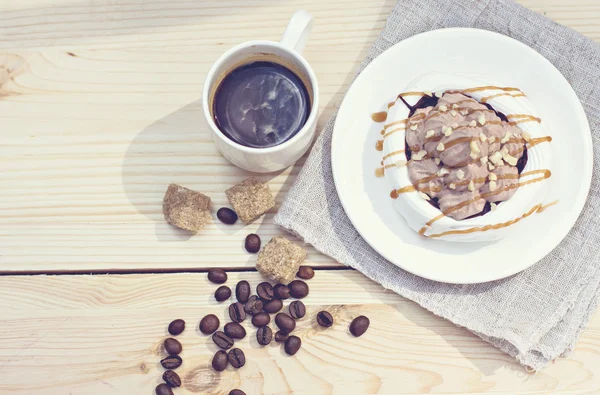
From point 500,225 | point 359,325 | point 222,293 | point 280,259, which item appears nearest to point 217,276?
point 222,293

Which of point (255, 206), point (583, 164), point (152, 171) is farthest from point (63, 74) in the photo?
point (583, 164)

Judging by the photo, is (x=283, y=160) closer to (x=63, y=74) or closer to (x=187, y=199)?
(x=187, y=199)

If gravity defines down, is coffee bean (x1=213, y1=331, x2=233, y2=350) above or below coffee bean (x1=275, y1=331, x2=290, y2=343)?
below

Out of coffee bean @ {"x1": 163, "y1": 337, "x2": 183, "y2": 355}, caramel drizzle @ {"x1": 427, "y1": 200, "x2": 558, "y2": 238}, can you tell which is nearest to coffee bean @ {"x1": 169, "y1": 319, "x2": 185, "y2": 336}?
coffee bean @ {"x1": 163, "y1": 337, "x2": 183, "y2": 355}

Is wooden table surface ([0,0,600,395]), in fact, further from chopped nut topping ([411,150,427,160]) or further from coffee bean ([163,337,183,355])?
chopped nut topping ([411,150,427,160])

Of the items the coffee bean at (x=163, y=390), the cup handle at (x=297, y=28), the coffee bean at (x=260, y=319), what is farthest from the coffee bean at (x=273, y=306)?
the cup handle at (x=297, y=28)

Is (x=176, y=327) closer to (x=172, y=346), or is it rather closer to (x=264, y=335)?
(x=172, y=346)
